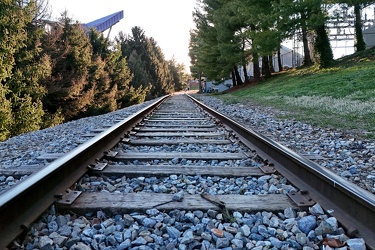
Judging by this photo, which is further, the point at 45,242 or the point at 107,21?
the point at 107,21

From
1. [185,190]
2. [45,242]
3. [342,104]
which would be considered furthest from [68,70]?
[45,242]

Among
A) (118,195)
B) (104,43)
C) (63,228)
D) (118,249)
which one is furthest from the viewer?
(104,43)

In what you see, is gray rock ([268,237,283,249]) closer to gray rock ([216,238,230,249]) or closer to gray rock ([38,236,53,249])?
gray rock ([216,238,230,249])

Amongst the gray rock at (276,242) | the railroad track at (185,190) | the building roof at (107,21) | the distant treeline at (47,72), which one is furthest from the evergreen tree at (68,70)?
the building roof at (107,21)

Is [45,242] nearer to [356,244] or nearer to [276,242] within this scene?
[276,242]

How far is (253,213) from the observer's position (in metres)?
2.27

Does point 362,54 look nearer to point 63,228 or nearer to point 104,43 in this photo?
point 104,43

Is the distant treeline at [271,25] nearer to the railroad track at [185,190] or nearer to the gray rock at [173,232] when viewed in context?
the railroad track at [185,190]

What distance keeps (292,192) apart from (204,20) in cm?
3152

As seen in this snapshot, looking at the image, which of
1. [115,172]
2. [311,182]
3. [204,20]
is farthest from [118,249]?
[204,20]

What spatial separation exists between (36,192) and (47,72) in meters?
11.2

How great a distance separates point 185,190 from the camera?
8.89 feet

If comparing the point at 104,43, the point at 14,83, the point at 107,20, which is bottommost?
the point at 14,83

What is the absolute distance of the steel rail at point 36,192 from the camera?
1836mm
